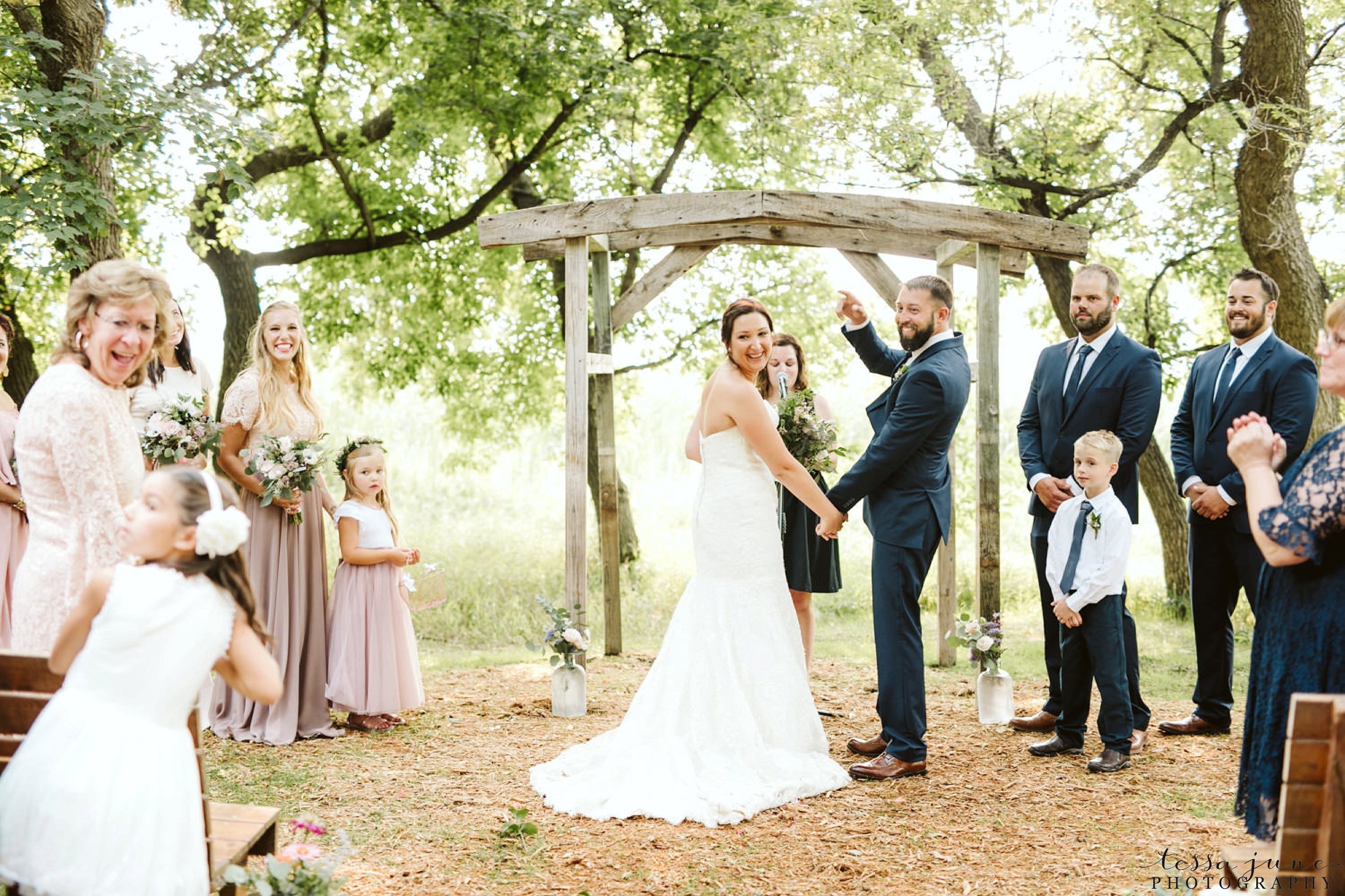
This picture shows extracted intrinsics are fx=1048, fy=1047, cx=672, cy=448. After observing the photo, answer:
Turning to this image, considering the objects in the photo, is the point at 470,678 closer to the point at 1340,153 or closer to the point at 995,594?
the point at 995,594

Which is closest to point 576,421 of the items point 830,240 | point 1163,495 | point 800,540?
point 800,540

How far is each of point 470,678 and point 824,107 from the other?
668 centimetres

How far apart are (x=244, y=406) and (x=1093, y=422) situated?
446cm

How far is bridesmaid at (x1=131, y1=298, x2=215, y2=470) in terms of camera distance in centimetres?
534

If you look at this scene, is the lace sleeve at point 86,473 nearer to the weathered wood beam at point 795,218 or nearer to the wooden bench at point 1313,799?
the wooden bench at point 1313,799

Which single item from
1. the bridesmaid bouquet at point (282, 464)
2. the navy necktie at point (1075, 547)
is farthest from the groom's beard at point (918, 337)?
the bridesmaid bouquet at point (282, 464)

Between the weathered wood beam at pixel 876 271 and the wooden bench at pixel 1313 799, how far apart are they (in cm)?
513

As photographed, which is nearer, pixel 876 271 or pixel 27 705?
pixel 27 705

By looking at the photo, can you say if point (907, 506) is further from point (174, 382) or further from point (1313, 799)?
point (174, 382)

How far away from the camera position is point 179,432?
521 centimetres

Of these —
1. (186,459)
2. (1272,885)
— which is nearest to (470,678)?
(186,459)

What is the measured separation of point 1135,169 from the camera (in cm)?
1026

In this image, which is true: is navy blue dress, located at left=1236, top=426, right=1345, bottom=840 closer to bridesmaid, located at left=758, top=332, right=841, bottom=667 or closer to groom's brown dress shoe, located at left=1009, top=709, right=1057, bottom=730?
groom's brown dress shoe, located at left=1009, top=709, right=1057, bottom=730

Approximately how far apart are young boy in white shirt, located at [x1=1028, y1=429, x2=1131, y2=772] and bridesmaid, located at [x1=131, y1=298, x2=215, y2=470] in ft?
14.0
